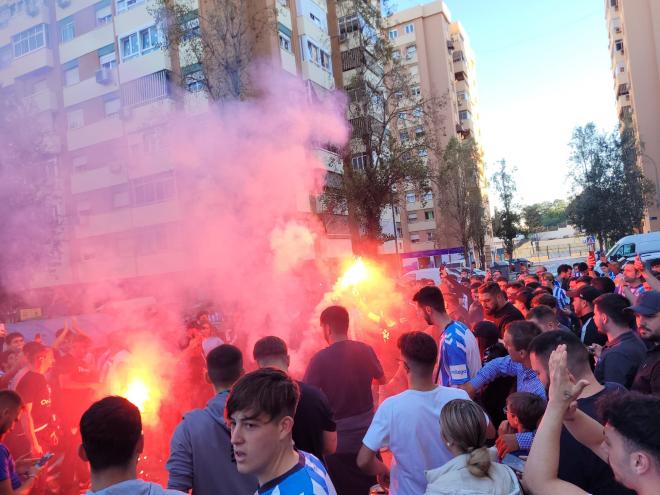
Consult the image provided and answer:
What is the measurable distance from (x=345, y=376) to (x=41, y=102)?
1144 centimetres

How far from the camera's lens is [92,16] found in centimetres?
1387

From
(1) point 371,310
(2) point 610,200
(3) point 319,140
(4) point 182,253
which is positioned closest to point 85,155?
(4) point 182,253

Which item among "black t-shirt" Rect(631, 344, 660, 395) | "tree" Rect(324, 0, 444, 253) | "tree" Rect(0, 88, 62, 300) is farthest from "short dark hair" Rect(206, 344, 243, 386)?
"tree" Rect(324, 0, 444, 253)

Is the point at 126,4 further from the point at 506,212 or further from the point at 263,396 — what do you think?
the point at 506,212

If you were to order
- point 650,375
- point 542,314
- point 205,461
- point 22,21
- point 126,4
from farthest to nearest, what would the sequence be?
point 126,4
point 22,21
point 542,314
point 650,375
point 205,461

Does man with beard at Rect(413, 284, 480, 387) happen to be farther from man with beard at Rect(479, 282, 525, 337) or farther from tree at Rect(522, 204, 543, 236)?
tree at Rect(522, 204, 543, 236)

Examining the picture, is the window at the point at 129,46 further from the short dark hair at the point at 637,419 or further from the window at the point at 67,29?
the short dark hair at the point at 637,419

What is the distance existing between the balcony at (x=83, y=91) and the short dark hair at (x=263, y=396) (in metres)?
13.4

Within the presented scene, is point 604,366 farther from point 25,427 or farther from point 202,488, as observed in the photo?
point 25,427

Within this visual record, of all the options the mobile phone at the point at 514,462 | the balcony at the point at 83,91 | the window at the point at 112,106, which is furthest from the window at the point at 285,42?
the mobile phone at the point at 514,462

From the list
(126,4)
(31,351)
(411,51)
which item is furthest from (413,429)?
(411,51)

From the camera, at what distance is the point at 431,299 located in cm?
429

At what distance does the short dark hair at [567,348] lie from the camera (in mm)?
2545

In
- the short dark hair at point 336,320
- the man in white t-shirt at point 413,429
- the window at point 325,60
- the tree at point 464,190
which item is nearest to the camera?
the man in white t-shirt at point 413,429
